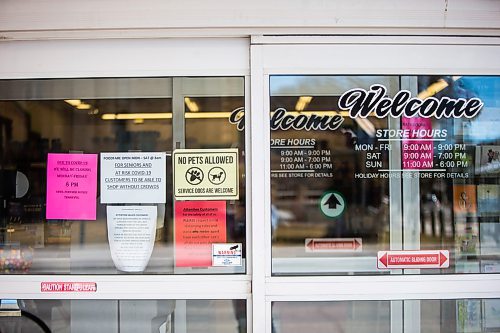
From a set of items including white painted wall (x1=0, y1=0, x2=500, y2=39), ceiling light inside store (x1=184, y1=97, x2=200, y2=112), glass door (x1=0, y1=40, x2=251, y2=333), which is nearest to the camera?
white painted wall (x1=0, y1=0, x2=500, y2=39)

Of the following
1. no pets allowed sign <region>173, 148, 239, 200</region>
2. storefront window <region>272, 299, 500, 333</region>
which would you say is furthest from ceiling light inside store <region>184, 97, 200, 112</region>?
storefront window <region>272, 299, 500, 333</region>

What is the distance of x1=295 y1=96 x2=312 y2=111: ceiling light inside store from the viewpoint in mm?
3029

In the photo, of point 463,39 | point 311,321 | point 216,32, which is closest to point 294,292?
point 311,321

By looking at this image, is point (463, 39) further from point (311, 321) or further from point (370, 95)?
point (311, 321)

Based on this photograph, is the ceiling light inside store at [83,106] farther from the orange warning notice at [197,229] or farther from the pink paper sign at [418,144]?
the pink paper sign at [418,144]

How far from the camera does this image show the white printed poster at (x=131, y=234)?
3051 mm

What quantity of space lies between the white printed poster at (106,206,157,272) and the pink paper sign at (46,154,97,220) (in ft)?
0.47

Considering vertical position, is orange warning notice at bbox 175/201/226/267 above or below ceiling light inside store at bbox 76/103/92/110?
below

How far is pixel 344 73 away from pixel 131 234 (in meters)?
1.55

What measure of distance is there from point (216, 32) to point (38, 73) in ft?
3.48

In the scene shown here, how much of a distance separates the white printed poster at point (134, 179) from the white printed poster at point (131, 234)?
0.20 feet

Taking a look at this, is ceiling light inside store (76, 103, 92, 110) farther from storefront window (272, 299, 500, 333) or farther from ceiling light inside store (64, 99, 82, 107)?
storefront window (272, 299, 500, 333)

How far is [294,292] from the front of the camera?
2.90 m

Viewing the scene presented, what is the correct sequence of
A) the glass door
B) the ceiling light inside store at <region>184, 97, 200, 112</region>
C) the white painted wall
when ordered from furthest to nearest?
the ceiling light inside store at <region>184, 97, 200, 112</region> < the glass door < the white painted wall
